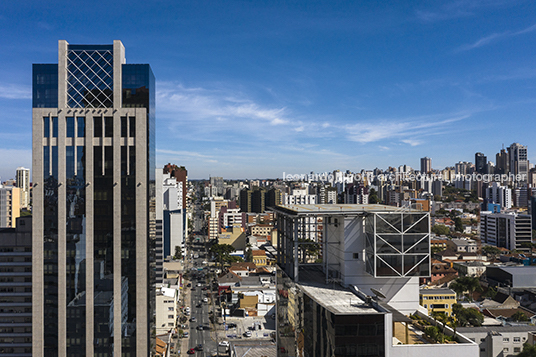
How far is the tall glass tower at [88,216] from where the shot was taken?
21422mm

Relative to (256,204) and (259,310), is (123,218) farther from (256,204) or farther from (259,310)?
(256,204)

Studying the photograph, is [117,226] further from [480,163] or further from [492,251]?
[480,163]

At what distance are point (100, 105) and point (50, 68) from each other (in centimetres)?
340

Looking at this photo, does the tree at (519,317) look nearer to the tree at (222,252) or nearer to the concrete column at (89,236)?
the concrete column at (89,236)

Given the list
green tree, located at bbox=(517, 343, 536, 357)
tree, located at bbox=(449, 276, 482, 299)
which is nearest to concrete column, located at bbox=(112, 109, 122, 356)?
green tree, located at bbox=(517, 343, 536, 357)

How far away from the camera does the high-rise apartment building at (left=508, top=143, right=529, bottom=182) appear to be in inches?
5670

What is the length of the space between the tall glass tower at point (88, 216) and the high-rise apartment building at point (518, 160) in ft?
501

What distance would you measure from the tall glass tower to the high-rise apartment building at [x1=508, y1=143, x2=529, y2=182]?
153 metres

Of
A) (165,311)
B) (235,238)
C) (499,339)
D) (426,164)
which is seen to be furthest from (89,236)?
(426,164)

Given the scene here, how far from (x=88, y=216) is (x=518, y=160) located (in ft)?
521

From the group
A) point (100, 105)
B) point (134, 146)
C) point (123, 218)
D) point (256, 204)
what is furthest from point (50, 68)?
point (256, 204)

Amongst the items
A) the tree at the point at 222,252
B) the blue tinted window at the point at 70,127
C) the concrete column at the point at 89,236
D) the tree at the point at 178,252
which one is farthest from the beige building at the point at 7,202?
the concrete column at the point at 89,236

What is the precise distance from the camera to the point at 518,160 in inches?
5743

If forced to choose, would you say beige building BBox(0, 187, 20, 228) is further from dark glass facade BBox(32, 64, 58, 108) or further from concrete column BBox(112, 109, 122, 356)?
concrete column BBox(112, 109, 122, 356)
